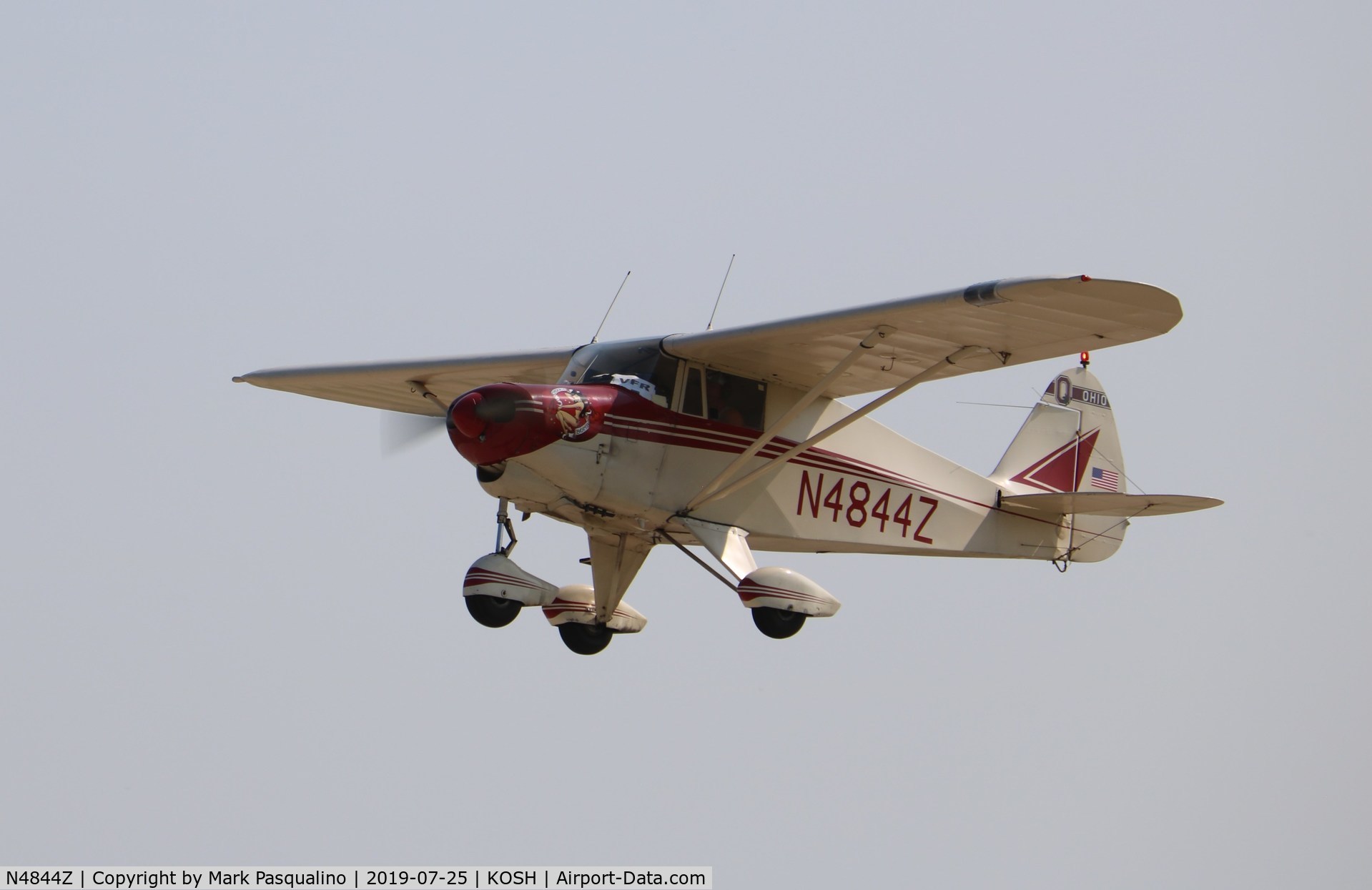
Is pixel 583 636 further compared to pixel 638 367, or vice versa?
pixel 583 636

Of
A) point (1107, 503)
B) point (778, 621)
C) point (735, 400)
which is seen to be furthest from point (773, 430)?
point (1107, 503)

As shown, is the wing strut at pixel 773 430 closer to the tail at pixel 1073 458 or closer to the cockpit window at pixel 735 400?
the cockpit window at pixel 735 400

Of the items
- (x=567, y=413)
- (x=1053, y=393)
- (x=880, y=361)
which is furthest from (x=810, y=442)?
(x=1053, y=393)

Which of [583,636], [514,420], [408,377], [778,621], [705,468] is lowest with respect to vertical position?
[778,621]

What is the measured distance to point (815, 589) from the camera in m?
13.9

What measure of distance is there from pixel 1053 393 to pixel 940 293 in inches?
229

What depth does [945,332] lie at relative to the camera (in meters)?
13.7

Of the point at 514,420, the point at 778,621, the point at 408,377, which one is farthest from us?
the point at 408,377

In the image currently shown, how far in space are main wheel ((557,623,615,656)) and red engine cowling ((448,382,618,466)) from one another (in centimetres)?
245

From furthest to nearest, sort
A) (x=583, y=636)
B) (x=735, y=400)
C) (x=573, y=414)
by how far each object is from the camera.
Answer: (x=583, y=636) < (x=735, y=400) < (x=573, y=414)

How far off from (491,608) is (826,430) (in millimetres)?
2923

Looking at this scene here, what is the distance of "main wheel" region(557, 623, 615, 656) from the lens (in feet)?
51.4

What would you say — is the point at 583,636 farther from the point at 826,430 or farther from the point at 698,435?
the point at 826,430

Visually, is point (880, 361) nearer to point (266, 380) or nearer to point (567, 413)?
point (567, 413)
